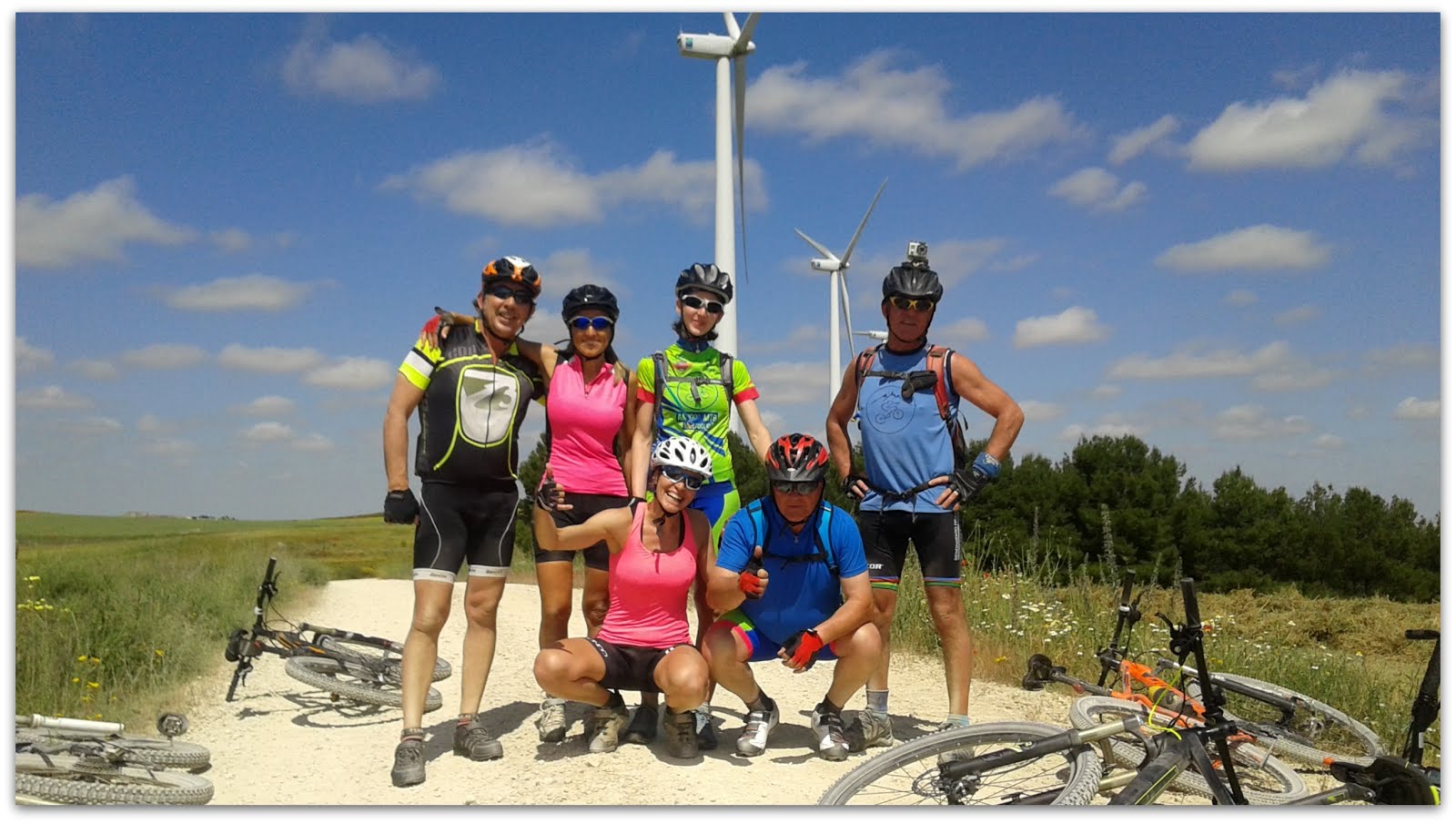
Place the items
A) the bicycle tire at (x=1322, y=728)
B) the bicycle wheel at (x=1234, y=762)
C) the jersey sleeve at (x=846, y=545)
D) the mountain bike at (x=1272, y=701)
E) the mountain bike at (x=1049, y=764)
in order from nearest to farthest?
the mountain bike at (x=1049, y=764)
the bicycle wheel at (x=1234, y=762)
the jersey sleeve at (x=846, y=545)
the mountain bike at (x=1272, y=701)
the bicycle tire at (x=1322, y=728)

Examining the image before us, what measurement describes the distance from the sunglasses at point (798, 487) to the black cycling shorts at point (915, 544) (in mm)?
531

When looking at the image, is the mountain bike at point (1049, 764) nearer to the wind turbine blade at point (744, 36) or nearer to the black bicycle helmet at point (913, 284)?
the black bicycle helmet at point (913, 284)

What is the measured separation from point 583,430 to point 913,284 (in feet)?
6.42

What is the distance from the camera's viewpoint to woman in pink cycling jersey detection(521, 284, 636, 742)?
5.83 metres

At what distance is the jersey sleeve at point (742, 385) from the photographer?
6.16 meters

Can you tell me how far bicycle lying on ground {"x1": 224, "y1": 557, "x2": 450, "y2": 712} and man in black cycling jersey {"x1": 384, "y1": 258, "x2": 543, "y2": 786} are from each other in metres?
1.68

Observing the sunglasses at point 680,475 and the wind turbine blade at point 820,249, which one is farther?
the wind turbine blade at point 820,249

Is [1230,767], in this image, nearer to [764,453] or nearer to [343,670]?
[764,453]

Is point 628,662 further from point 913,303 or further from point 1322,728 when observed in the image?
point 1322,728

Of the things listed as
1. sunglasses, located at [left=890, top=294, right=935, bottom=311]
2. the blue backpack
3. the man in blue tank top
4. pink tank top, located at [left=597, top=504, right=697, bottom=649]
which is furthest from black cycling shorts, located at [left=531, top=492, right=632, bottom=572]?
sunglasses, located at [left=890, top=294, right=935, bottom=311]

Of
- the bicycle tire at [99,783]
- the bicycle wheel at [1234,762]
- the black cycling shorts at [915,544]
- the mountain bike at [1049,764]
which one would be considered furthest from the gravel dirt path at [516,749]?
the bicycle wheel at [1234,762]

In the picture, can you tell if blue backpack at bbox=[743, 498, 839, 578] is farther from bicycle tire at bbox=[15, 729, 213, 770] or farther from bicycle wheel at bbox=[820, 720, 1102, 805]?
bicycle tire at bbox=[15, 729, 213, 770]

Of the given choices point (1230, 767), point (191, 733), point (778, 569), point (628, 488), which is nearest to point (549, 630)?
point (628, 488)

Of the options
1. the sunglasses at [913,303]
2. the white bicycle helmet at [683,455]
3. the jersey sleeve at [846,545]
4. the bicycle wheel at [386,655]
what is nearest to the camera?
the white bicycle helmet at [683,455]
